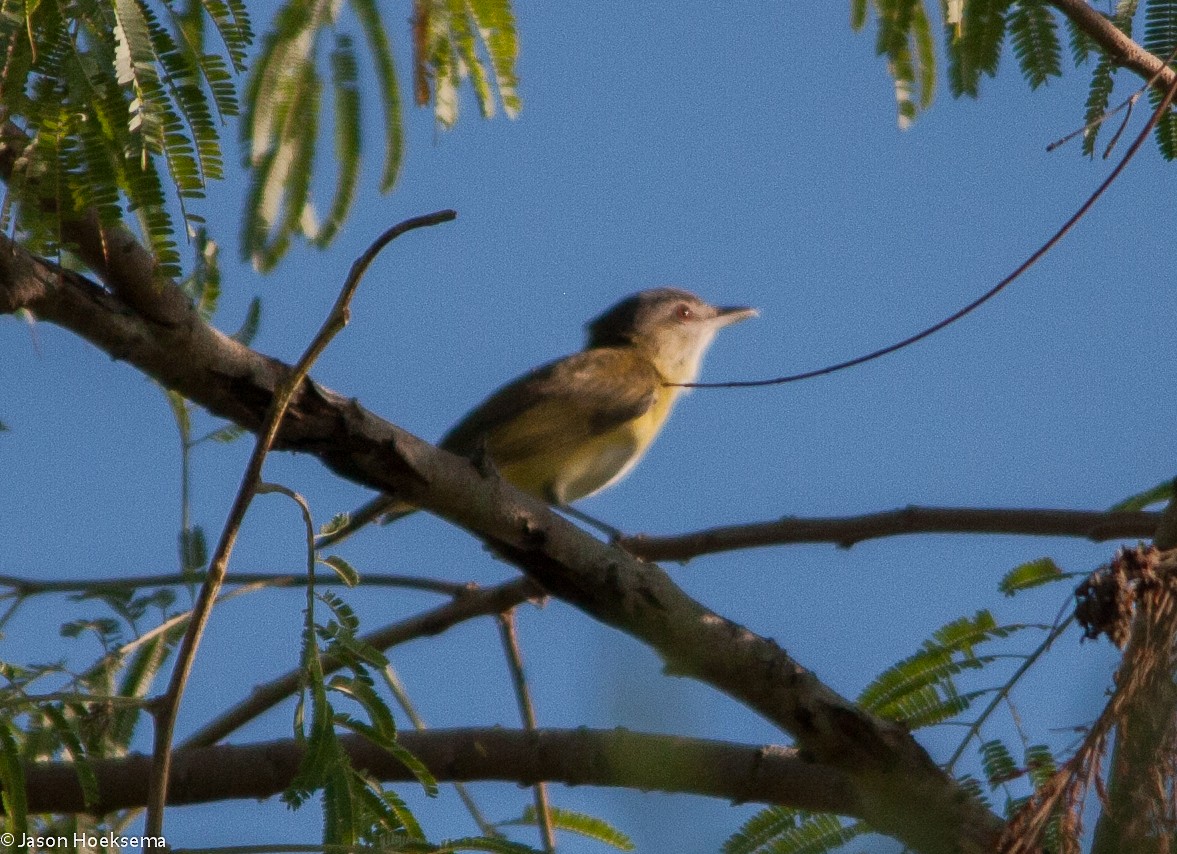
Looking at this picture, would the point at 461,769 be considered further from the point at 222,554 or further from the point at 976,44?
the point at 976,44

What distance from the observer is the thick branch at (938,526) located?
4.21 metres

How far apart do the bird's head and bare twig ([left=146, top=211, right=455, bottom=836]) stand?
636 cm

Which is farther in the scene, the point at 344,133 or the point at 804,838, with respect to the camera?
the point at 804,838

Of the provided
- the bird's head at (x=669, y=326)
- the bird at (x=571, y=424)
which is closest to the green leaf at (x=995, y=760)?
the bird at (x=571, y=424)

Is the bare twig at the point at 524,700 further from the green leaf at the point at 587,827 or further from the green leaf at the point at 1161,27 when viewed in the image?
the green leaf at the point at 1161,27

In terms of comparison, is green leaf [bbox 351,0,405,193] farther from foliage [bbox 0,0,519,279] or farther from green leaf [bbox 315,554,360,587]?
green leaf [bbox 315,554,360,587]

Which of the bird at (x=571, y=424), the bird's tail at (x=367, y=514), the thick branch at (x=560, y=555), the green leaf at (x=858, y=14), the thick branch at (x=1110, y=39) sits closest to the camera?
the thick branch at (x=560, y=555)

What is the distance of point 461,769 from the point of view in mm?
4270

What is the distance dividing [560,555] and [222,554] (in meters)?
1.46

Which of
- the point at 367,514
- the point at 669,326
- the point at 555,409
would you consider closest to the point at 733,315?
the point at 669,326

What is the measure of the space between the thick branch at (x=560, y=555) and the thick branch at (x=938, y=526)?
2.25 feet

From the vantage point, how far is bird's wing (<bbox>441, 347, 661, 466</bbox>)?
717 cm

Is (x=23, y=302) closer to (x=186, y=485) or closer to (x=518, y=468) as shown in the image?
(x=186, y=485)

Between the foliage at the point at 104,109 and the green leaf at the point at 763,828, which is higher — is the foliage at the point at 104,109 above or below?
above
